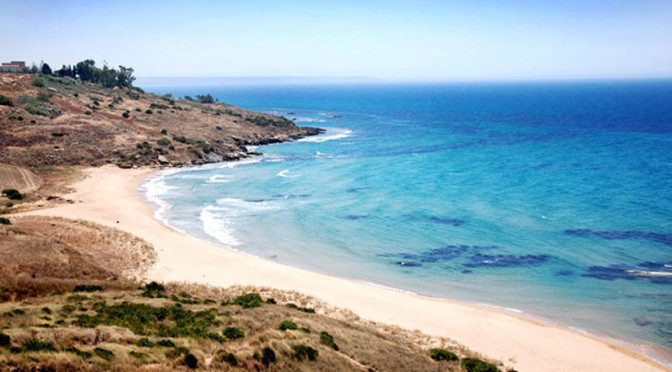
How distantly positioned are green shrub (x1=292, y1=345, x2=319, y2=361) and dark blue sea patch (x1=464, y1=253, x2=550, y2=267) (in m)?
20.9

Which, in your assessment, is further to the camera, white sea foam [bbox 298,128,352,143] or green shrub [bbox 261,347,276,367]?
white sea foam [bbox 298,128,352,143]

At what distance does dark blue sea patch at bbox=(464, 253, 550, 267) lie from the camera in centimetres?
3506

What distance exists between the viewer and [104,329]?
1672 cm

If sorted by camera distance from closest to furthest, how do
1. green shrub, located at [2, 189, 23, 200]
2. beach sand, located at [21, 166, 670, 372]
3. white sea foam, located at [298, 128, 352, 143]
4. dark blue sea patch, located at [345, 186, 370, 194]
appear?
beach sand, located at [21, 166, 670, 372], green shrub, located at [2, 189, 23, 200], dark blue sea patch, located at [345, 186, 370, 194], white sea foam, located at [298, 128, 352, 143]

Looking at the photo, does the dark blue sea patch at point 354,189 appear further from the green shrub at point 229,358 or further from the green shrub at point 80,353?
the green shrub at point 80,353

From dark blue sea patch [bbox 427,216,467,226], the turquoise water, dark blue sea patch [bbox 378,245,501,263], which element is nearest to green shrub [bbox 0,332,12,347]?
the turquoise water

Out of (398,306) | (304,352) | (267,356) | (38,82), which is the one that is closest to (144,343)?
(267,356)

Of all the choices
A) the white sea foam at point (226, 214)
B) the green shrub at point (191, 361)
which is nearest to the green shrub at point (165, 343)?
the green shrub at point (191, 361)

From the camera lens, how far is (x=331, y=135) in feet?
348

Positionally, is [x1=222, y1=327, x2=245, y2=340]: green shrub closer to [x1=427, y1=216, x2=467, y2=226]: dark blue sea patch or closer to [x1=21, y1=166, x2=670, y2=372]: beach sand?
[x1=21, y1=166, x2=670, y2=372]: beach sand

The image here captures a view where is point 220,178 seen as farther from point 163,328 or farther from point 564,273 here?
point 163,328

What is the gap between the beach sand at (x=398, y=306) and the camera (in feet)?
76.1

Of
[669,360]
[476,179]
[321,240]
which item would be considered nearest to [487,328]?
[669,360]

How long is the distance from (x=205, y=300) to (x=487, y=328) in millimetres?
14837
